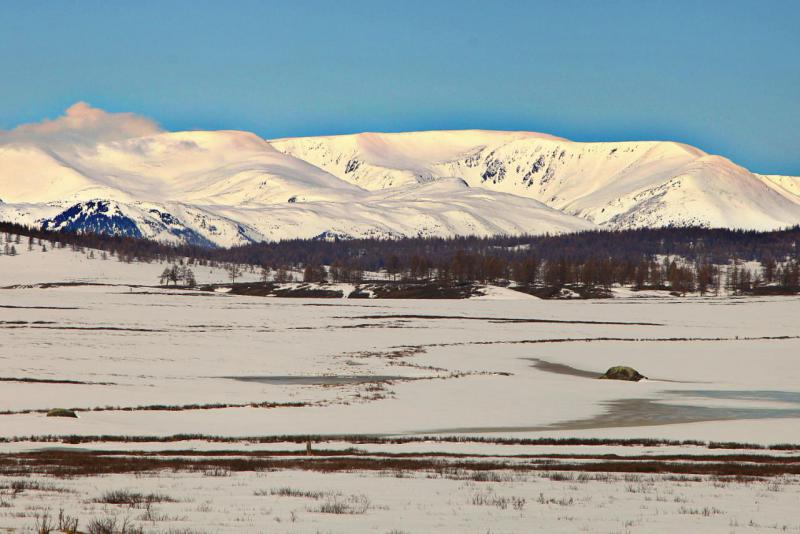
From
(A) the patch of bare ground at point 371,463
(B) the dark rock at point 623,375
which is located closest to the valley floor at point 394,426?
(A) the patch of bare ground at point 371,463

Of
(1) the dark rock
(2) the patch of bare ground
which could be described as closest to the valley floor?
(2) the patch of bare ground

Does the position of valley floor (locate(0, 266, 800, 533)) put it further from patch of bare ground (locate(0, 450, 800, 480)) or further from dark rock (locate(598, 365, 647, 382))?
dark rock (locate(598, 365, 647, 382))

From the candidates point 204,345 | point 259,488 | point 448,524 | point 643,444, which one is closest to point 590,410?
point 643,444

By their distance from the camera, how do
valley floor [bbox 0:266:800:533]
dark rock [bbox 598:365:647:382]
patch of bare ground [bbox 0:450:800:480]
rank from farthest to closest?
1. dark rock [bbox 598:365:647:382]
2. patch of bare ground [bbox 0:450:800:480]
3. valley floor [bbox 0:266:800:533]

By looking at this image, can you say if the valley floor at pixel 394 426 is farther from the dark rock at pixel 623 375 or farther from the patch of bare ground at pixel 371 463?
the dark rock at pixel 623 375

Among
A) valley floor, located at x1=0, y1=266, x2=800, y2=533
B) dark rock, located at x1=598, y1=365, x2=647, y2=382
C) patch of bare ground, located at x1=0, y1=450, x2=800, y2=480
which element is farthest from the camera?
dark rock, located at x1=598, y1=365, x2=647, y2=382

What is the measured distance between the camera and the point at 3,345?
92.1 meters

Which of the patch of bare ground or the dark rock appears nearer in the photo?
the patch of bare ground

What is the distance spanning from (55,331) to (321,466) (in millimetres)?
83873

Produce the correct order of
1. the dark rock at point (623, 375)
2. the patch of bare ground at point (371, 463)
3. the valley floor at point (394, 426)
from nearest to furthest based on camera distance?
the valley floor at point (394, 426) → the patch of bare ground at point (371, 463) → the dark rock at point (623, 375)

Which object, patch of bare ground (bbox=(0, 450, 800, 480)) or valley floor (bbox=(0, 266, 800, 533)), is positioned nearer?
valley floor (bbox=(0, 266, 800, 533))

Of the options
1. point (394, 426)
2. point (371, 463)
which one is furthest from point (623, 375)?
point (371, 463)

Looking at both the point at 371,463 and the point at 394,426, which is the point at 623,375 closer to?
the point at 394,426

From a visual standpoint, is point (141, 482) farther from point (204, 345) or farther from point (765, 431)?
point (204, 345)
